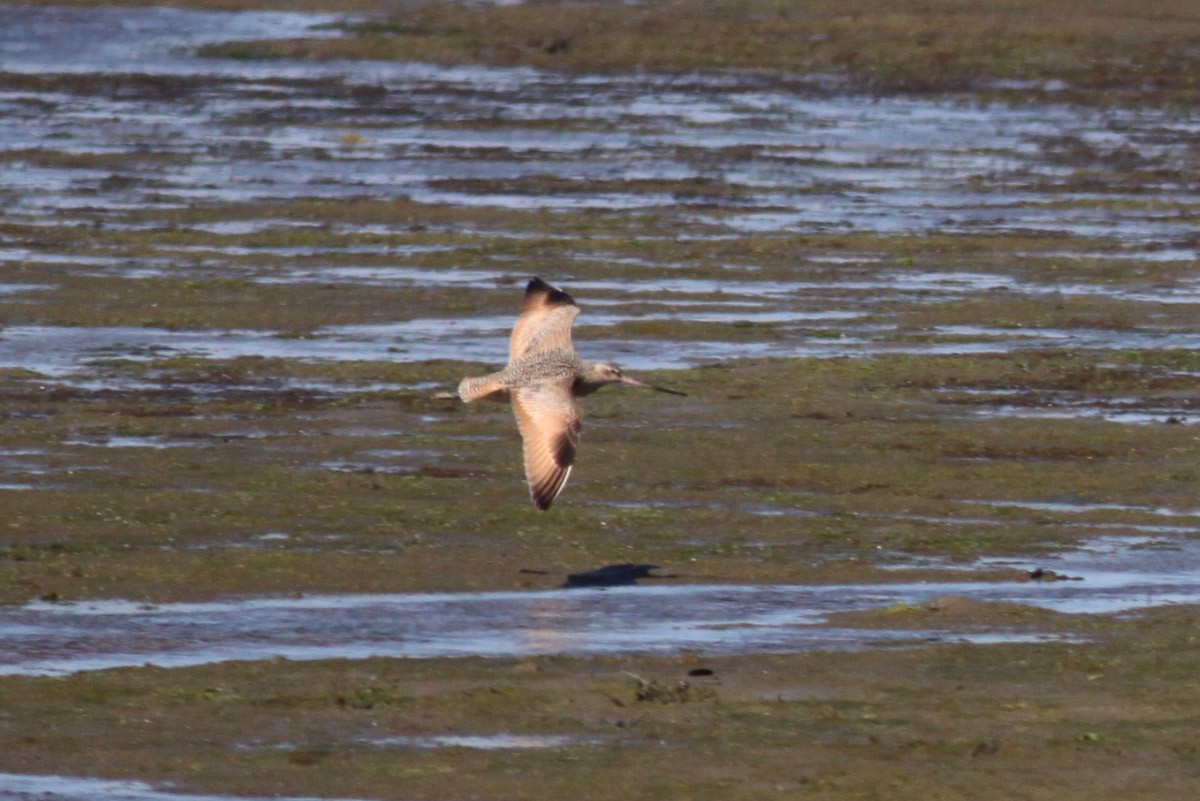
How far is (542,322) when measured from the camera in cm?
1159

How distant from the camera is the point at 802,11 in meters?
40.6

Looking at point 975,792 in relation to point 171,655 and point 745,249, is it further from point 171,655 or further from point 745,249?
point 745,249

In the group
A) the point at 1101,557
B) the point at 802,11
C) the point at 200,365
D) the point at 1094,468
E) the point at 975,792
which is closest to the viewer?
the point at 975,792

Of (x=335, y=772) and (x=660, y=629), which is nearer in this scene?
(x=335, y=772)

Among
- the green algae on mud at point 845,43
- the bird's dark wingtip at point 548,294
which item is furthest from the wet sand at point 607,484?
the green algae on mud at point 845,43

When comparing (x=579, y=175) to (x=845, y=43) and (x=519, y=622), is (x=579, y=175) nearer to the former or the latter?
(x=845, y=43)

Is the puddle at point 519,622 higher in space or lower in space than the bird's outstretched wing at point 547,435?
lower

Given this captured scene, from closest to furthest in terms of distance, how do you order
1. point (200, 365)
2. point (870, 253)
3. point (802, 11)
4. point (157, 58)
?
point (200, 365) < point (870, 253) < point (157, 58) < point (802, 11)

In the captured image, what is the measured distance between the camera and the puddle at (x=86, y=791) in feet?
22.5

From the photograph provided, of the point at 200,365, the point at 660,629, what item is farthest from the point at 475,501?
the point at 200,365

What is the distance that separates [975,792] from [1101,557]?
3.60 metres

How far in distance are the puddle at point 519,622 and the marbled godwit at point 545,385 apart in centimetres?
52

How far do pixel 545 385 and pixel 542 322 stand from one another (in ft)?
3.86

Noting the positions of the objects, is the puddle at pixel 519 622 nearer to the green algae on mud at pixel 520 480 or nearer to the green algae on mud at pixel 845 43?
the green algae on mud at pixel 520 480
